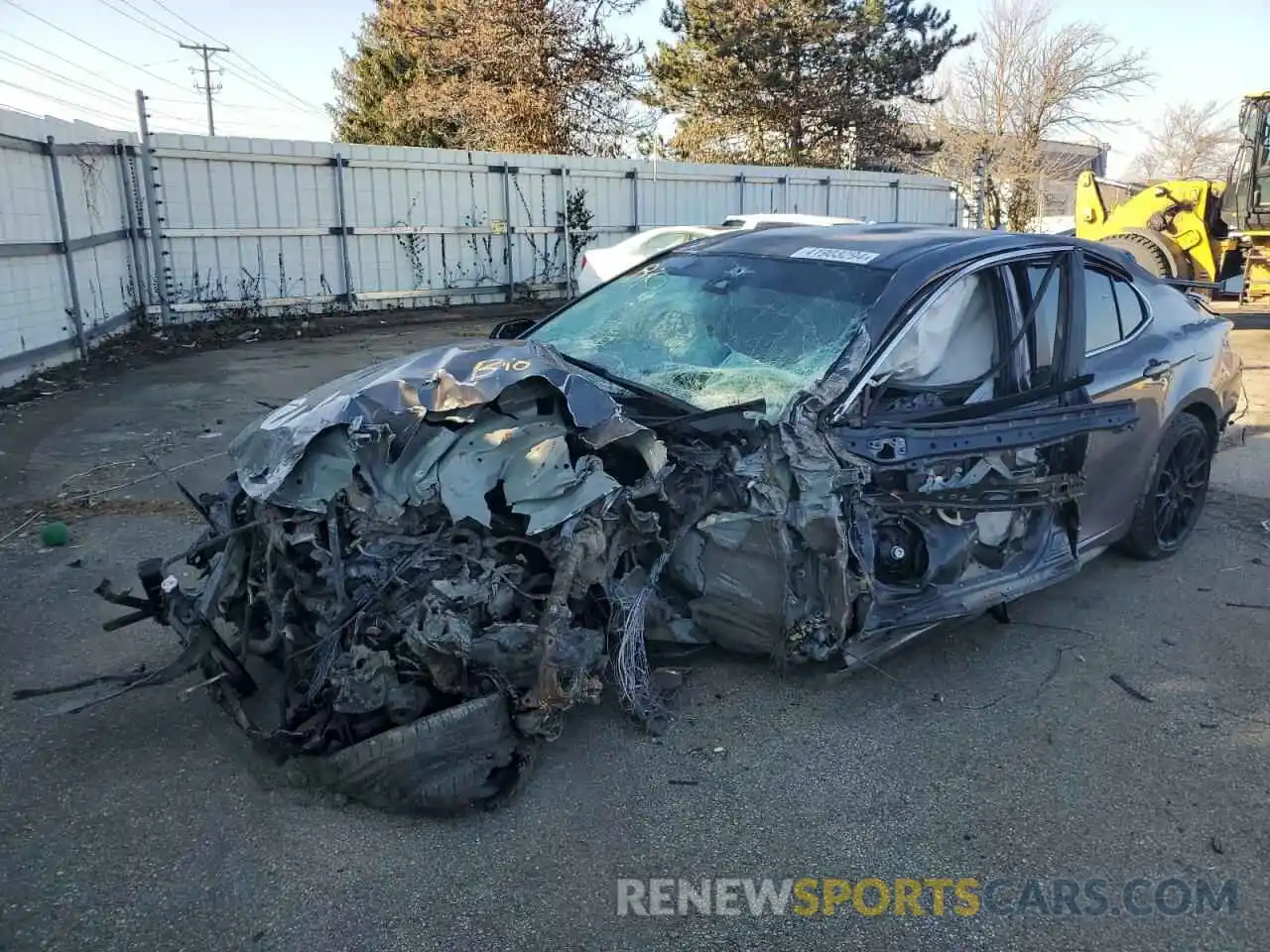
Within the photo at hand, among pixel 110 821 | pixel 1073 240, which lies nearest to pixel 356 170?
pixel 1073 240

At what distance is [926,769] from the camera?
3.20 m

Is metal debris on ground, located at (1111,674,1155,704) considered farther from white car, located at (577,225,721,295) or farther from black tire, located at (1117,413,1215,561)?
white car, located at (577,225,721,295)

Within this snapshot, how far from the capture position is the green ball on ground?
5.18 meters

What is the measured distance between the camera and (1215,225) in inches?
584

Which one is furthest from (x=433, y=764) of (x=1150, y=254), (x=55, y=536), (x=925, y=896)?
A: (x=1150, y=254)

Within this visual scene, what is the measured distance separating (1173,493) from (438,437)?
3.88m

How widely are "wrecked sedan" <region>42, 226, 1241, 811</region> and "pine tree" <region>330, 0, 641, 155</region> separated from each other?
71.4 feet

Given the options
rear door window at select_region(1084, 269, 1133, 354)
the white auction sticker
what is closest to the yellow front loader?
rear door window at select_region(1084, 269, 1133, 354)

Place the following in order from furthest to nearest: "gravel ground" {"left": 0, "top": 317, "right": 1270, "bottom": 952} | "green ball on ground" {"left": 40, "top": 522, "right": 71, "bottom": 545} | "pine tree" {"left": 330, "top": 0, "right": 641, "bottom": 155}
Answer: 1. "pine tree" {"left": 330, "top": 0, "right": 641, "bottom": 155}
2. "green ball on ground" {"left": 40, "top": 522, "right": 71, "bottom": 545}
3. "gravel ground" {"left": 0, "top": 317, "right": 1270, "bottom": 952}

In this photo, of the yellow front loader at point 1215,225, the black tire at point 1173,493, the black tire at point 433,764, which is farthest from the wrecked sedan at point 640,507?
the yellow front loader at point 1215,225

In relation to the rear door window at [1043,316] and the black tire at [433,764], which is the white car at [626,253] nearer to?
the rear door window at [1043,316]

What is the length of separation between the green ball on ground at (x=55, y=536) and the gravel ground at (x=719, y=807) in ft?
2.86

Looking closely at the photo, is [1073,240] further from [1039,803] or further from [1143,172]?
[1143,172]

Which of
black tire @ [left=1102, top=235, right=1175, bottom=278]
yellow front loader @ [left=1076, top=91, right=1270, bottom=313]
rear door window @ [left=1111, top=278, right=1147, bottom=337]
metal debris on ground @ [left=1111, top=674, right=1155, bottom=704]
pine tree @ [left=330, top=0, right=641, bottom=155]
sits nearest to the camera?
metal debris on ground @ [left=1111, top=674, right=1155, bottom=704]
